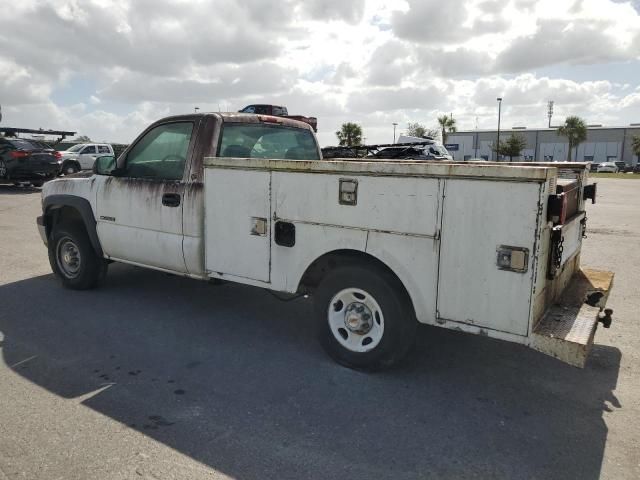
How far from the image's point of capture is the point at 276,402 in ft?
12.0

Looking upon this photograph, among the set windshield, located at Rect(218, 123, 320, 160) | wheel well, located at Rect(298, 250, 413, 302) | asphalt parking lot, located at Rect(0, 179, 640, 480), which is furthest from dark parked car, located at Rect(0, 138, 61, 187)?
wheel well, located at Rect(298, 250, 413, 302)

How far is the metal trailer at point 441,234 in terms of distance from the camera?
10.9 ft

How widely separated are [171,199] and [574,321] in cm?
354

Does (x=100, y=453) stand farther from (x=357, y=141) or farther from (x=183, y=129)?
(x=357, y=141)

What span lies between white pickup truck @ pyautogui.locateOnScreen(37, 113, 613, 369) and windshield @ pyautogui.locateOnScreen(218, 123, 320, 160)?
1cm

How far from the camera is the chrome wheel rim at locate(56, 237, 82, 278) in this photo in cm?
625

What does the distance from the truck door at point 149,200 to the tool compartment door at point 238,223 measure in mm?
415

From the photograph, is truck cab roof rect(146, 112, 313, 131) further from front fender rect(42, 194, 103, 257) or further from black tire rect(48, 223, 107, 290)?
black tire rect(48, 223, 107, 290)

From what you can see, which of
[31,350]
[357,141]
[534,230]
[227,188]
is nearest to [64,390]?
[31,350]

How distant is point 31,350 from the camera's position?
451 centimetres

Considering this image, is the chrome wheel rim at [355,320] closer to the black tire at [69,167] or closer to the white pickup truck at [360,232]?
the white pickup truck at [360,232]

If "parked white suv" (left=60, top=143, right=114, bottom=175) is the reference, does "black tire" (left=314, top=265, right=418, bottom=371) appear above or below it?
below

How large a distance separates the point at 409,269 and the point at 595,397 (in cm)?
160

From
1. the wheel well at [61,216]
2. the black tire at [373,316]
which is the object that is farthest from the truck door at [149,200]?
the black tire at [373,316]
